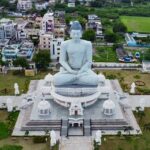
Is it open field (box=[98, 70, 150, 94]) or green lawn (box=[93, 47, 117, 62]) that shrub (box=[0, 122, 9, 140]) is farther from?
green lawn (box=[93, 47, 117, 62])

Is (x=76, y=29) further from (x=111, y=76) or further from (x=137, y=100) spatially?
(x=111, y=76)

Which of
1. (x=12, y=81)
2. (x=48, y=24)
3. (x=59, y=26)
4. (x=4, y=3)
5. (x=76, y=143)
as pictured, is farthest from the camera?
(x=4, y=3)

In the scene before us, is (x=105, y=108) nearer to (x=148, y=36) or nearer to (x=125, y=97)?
(x=125, y=97)

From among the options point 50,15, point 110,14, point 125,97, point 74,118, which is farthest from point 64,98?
point 110,14

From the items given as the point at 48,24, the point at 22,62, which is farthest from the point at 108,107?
the point at 48,24

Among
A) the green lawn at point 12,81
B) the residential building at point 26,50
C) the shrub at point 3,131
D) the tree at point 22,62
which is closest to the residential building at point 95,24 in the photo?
the residential building at point 26,50

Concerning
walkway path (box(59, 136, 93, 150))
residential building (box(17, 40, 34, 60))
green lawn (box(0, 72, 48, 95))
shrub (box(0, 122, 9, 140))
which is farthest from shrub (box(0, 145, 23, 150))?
residential building (box(17, 40, 34, 60))
